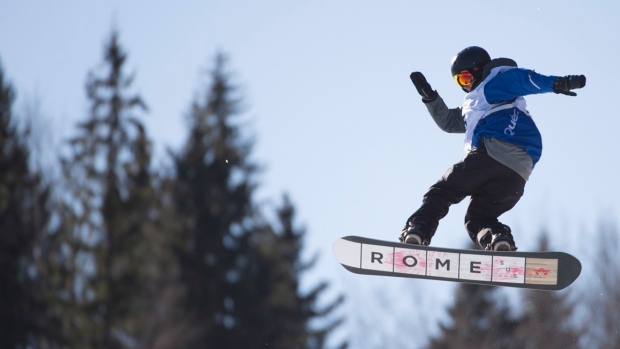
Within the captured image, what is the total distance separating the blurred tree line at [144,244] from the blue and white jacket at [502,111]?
53.4 feet

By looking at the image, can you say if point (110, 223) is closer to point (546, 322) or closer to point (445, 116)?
point (546, 322)

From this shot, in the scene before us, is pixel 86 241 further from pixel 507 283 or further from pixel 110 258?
pixel 507 283

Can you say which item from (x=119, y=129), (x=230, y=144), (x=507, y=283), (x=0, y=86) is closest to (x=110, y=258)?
(x=119, y=129)

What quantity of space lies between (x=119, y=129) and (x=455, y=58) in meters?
18.9

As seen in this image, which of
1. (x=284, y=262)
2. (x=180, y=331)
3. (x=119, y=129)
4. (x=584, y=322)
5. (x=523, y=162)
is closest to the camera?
(x=523, y=162)

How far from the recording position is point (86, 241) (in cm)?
2458

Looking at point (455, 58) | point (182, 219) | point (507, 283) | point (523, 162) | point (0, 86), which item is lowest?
point (507, 283)

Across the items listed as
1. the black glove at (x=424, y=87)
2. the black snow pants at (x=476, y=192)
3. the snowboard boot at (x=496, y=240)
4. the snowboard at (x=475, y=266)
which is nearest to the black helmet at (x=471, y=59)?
the black glove at (x=424, y=87)

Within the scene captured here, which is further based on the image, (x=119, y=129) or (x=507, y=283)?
(x=119, y=129)

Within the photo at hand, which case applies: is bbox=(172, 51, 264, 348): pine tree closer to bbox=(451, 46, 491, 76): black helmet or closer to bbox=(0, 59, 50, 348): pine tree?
bbox=(0, 59, 50, 348): pine tree

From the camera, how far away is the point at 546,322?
25062mm

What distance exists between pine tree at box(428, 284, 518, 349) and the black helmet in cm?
1729

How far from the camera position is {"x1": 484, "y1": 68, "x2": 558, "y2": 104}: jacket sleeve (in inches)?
308

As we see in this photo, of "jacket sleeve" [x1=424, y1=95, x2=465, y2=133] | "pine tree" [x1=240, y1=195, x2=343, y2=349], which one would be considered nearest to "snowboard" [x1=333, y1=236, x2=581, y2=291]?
"jacket sleeve" [x1=424, y1=95, x2=465, y2=133]
